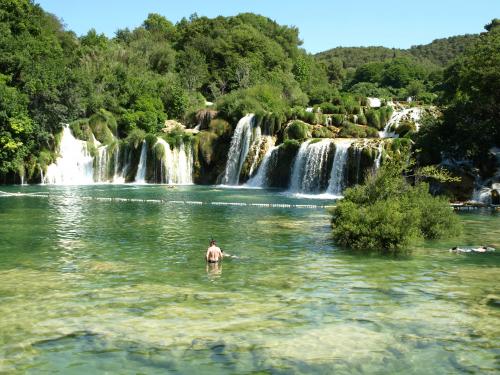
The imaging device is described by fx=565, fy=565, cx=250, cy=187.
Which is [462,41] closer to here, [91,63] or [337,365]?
[91,63]

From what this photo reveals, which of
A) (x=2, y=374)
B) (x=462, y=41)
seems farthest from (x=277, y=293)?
(x=462, y=41)

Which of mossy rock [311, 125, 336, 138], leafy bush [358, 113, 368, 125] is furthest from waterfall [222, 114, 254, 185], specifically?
leafy bush [358, 113, 368, 125]

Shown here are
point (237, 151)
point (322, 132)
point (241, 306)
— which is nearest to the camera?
point (241, 306)

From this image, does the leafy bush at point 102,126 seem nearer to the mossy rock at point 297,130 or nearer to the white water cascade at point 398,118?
the mossy rock at point 297,130

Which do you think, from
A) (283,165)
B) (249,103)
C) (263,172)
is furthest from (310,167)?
(249,103)

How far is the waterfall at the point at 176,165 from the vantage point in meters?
55.5

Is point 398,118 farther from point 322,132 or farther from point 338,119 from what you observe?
point 322,132

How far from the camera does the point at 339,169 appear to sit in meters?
42.1

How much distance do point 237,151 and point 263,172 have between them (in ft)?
16.7

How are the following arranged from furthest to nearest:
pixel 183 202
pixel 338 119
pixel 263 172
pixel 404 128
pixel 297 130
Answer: pixel 338 119
pixel 297 130
pixel 263 172
pixel 404 128
pixel 183 202

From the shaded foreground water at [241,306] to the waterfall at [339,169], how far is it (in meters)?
19.3

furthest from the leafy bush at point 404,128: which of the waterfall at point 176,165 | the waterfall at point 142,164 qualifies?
the waterfall at point 142,164

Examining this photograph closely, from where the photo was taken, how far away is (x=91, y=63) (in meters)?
73.9

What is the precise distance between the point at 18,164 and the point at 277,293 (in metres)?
43.3
